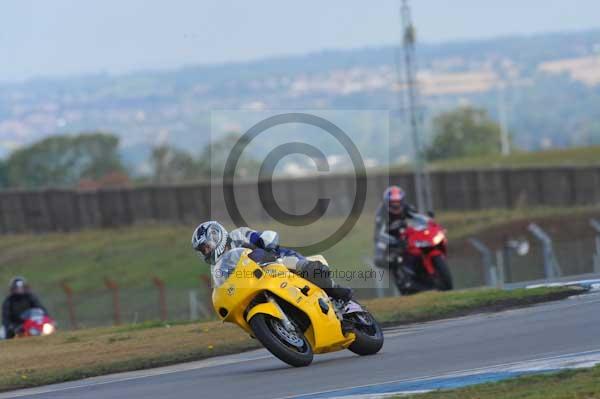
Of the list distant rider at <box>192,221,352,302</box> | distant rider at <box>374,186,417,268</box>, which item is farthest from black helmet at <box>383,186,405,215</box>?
distant rider at <box>192,221,352,302</box>

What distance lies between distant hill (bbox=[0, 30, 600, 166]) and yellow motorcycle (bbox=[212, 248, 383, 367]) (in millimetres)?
43618

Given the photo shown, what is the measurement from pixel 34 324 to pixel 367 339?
30.4ft

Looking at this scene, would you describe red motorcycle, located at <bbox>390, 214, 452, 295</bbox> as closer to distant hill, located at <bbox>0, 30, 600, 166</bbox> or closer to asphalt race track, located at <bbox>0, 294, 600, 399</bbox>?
asphalt race track, located at <bbox>0, 294, 600, 399</bbox>

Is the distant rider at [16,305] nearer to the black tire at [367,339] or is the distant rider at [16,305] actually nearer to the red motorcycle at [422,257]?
the red motorcycle at [422,257]

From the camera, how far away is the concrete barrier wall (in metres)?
39.9

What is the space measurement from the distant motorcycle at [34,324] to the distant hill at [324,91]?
3615 centimetres

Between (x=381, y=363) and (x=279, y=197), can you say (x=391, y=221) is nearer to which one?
(x=381, y=363)

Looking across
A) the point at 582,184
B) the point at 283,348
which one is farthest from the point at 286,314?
the point at 582,184

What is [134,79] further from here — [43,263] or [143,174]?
[43,263]

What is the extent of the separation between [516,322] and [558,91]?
83.3 m

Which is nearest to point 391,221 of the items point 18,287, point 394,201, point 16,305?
point 394,201

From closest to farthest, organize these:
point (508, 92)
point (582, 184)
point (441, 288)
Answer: point (441, 288) → point (582, 184) → point (508, 92)

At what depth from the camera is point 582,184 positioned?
38688mm

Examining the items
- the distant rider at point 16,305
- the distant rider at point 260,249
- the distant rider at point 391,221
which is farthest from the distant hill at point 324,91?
the distant rider at point 260,249
